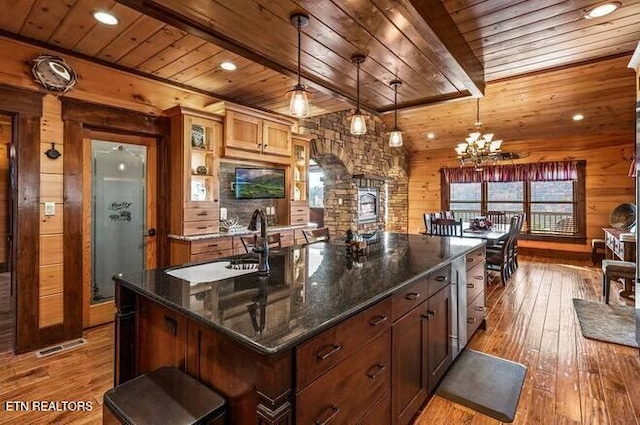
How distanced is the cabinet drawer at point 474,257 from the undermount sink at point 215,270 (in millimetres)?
1714

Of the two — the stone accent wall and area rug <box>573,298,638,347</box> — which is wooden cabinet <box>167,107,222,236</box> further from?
area rug <box>573,298,638,347</box>

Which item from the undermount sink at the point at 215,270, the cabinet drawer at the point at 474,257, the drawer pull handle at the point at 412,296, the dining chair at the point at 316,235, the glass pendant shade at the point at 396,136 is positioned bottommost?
the drawer pull handle at the point at 412,296

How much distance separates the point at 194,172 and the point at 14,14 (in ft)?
6.12

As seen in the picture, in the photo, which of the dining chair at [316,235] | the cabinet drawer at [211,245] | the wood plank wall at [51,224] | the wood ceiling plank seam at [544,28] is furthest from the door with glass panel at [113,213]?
the wood ceiling plank seam at [544,28]

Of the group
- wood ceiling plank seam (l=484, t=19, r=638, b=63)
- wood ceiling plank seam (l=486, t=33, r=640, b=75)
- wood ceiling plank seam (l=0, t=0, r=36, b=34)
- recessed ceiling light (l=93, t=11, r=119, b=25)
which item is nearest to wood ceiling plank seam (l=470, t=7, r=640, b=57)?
wood ceiling plank seam (l=484, t=19, r=638, b=63)

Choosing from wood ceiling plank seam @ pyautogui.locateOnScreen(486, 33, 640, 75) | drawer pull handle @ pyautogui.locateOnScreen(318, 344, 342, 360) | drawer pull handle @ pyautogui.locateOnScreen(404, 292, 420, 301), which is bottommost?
drawer pull handle @ pyautogui.locateOnScreen(318, 344, 342, 360)

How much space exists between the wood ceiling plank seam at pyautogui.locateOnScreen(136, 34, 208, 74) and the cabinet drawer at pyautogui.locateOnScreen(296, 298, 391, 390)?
2.53 m

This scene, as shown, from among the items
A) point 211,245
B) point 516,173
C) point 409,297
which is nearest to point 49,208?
point 211,245

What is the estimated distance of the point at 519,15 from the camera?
2.25 m

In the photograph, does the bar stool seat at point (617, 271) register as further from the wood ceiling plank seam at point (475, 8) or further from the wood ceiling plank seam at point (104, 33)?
the wood ceiling plank seam at point (104, 33)

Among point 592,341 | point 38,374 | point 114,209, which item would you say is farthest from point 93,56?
point 592,341

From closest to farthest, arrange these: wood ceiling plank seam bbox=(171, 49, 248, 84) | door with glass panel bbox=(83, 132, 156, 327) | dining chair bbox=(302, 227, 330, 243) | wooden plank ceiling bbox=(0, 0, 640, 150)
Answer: wooden plank ceiling bbox=(0, 0, 640, 150) < wood ceiling plank seam bbox=(171, 49, 248, 84) < door with glass panel bbox=(83, 132, 156, 327) < dining chair bbox=(302, 227, 330, 243)

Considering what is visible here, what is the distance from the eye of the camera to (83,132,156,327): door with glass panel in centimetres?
328

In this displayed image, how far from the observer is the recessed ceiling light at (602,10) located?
217 centimetres
